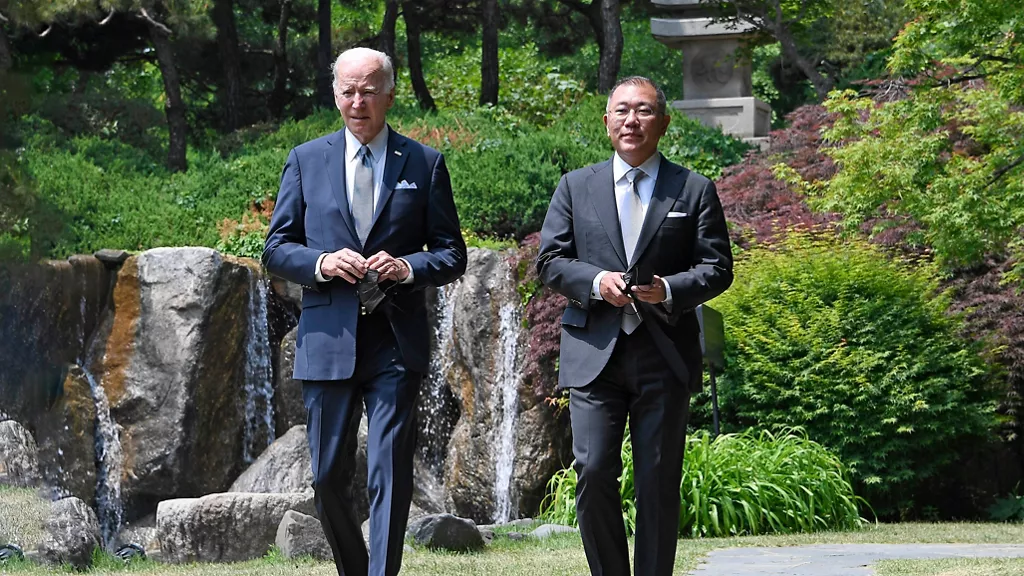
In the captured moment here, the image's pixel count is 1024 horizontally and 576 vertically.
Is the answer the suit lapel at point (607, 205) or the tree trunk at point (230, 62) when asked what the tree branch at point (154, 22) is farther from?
the suit lapel at point (607, 205)

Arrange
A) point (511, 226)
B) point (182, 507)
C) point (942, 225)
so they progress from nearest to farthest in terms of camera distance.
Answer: point (182, 507)
point (942, 225)
point (511, 226)

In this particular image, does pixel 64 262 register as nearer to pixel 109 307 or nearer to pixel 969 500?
pixel 109 307

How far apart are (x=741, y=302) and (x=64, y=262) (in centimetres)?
711

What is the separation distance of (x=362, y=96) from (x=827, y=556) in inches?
158

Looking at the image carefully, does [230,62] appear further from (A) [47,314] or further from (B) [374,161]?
(B) [374,161]

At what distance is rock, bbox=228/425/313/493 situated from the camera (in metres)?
12.4

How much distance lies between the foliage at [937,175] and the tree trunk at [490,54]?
1069 centimetres

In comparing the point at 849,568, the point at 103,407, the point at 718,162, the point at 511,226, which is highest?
the point at 718,162

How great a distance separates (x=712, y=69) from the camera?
22234 millimetres

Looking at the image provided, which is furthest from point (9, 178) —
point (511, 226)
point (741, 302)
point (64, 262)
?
point (741, 302)

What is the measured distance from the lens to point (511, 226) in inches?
637

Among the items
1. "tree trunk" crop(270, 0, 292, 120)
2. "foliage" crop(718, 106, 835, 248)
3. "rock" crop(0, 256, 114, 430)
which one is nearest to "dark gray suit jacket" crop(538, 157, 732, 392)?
"foliage" crop(718, 106, 835, 248)

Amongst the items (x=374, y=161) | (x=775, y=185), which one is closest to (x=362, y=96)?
(x=374, y=161)

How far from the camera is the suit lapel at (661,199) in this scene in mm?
4789
